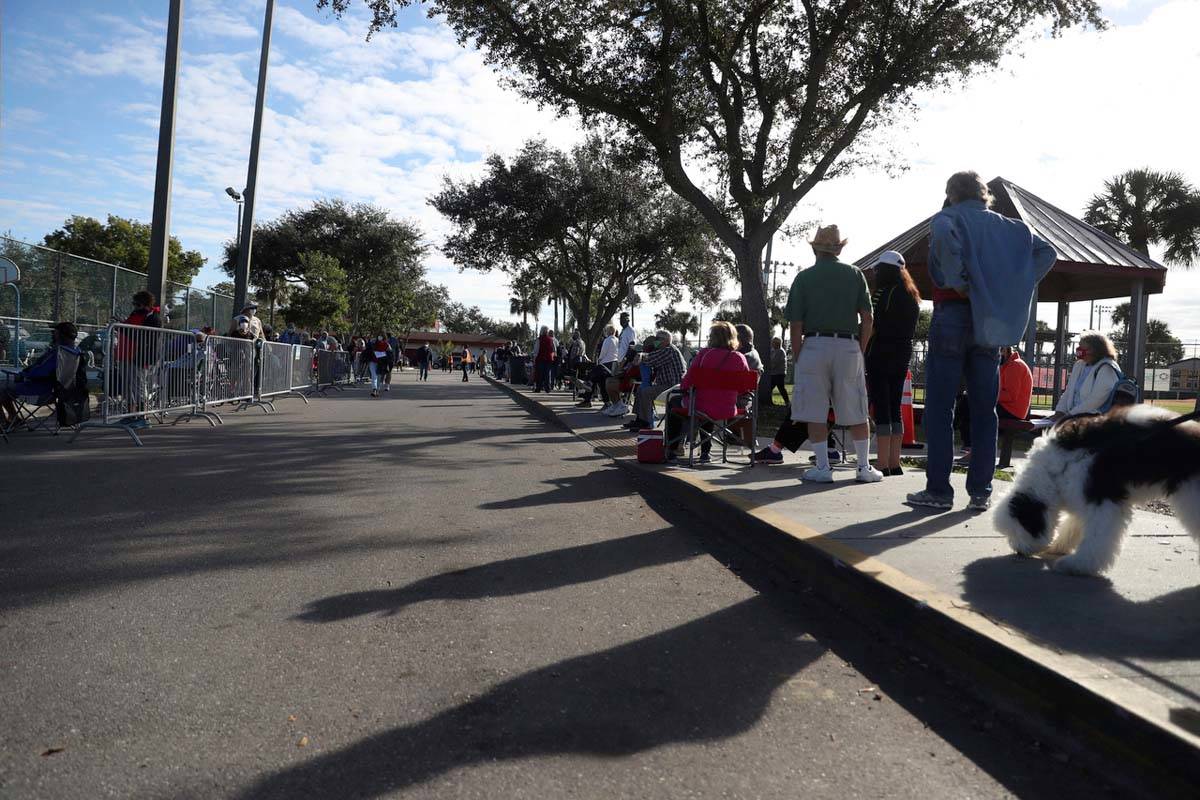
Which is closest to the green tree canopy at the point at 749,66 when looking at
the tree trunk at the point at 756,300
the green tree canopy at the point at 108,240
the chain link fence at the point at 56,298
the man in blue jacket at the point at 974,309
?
the tree trunk at the point at 756,300

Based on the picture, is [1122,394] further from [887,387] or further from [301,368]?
[301,368]

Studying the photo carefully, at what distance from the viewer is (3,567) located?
4.46m

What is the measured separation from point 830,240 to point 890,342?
1.11 meters

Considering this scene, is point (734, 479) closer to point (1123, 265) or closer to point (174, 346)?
point (174, 346)

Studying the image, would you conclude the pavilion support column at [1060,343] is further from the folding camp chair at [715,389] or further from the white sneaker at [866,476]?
the white sneaker at [866,476]

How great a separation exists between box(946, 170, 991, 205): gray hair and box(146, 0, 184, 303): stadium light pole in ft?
40.6

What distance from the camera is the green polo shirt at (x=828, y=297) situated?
22.5 feet

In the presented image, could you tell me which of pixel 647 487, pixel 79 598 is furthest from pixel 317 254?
pixel 79 598

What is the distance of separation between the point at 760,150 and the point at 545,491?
13.5m

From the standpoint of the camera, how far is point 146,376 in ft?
36.9

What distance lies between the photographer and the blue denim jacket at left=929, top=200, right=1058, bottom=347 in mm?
5379

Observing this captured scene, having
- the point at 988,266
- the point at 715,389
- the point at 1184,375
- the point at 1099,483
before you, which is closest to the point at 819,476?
the point at 715,389

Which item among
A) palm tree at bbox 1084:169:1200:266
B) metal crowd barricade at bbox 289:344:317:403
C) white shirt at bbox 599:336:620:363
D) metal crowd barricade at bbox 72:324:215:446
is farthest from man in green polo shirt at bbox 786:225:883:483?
palm tree at bbox 1084:169:1200:266

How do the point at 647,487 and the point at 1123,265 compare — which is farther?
the point at 1123,265
